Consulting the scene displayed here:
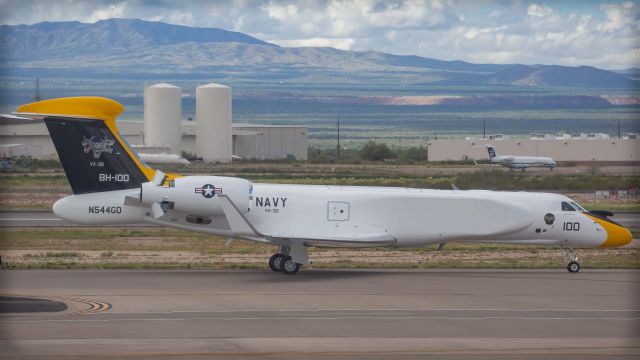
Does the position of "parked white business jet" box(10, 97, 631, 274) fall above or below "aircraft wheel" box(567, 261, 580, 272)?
above

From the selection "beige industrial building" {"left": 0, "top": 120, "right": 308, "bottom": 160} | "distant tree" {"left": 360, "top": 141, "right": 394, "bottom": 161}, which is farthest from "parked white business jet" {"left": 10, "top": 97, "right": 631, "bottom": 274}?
"distant tree" {"left": 360, "top": 141, "right": 394, "bottom": 161}

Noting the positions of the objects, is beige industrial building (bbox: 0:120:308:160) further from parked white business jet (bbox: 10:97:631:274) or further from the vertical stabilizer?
parked white business jet (bbox: 10:97:631:274)

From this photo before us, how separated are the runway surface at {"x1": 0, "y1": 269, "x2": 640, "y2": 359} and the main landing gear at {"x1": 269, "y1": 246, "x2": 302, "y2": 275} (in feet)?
1.07

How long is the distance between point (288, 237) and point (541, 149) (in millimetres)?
79726

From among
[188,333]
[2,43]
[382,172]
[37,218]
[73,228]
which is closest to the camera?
[2,43]

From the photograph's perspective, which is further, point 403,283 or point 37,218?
point 37,218

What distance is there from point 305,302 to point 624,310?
670 cm

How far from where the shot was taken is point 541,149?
4040 inches

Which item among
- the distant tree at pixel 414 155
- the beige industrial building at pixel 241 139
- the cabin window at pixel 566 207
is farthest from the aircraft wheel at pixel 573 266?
the distant tree at pixel 414 155

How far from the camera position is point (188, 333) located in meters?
18.2

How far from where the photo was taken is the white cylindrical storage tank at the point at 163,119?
3590 inches

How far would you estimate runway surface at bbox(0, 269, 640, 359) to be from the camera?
1697 cm

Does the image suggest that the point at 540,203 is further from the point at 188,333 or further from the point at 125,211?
the point at 188,333

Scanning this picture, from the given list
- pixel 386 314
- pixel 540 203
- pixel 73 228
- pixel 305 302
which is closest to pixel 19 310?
pixel 305 302
